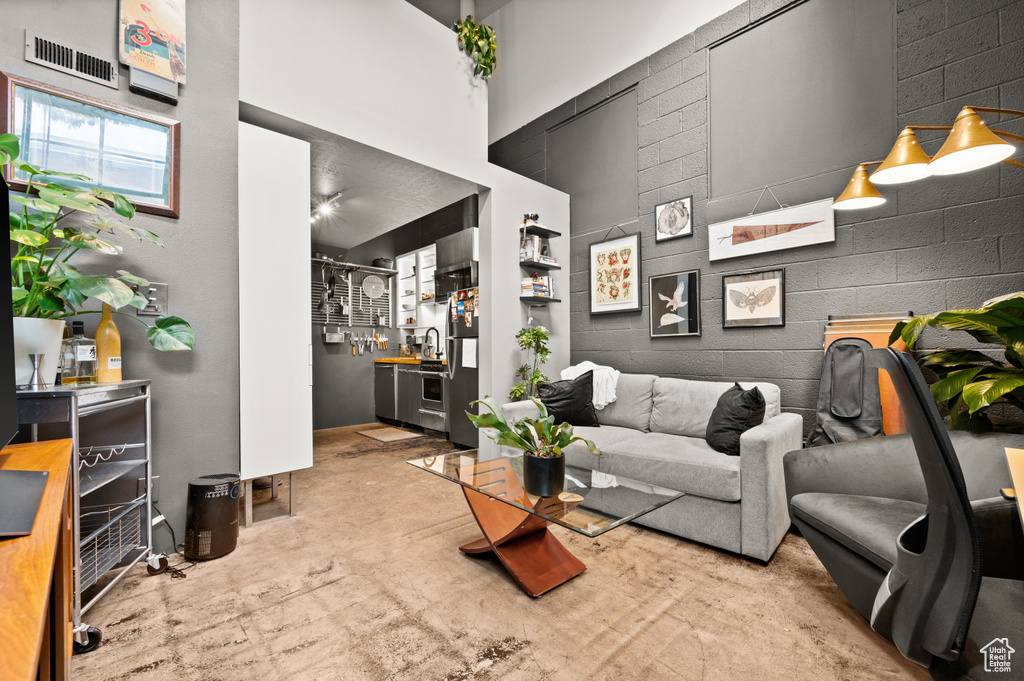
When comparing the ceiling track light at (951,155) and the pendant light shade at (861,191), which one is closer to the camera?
the ceiling track light at (951,155)

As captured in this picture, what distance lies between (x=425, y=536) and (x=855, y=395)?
270 cm

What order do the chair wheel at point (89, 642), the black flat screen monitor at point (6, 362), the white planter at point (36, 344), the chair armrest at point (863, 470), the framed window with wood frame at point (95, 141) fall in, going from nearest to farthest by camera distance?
the black flat screen monitor at point (6, 362) < the chair wheel at point (89, 642) < the white planter at point (36, 344) < the chair armrest at point (863, 470) < the framed window with wood frame at point (95, 141)

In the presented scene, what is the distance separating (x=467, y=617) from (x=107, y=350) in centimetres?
202

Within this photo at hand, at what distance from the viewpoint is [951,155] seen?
1.77 metres

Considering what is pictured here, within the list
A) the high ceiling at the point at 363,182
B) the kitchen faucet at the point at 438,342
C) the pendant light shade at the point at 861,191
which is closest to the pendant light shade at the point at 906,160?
the pendant light shade at the point at 861,191

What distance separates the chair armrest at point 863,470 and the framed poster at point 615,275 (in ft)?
7.49

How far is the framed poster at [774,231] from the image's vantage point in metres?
3.02

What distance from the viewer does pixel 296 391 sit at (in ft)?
9.29

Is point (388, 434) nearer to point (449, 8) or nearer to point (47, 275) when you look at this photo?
point (47, 275)

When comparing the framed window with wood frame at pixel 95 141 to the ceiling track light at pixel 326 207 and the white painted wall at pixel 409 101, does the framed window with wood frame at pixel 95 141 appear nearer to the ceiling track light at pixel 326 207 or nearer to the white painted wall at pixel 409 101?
the white painted wall at pixel 409 101

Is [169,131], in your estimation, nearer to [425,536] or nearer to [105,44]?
[105,44]

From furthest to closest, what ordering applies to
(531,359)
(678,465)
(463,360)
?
(463,360)
(531,359)
(678,465)

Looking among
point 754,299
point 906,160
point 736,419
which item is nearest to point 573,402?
point 736,419

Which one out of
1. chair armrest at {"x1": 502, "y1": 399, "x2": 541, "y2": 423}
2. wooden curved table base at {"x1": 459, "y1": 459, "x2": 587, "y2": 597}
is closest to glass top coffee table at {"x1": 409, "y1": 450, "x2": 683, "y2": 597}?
wooden curved table base at {"x1": 459, "y1": 459, "x2": 587, "y2": 597}
